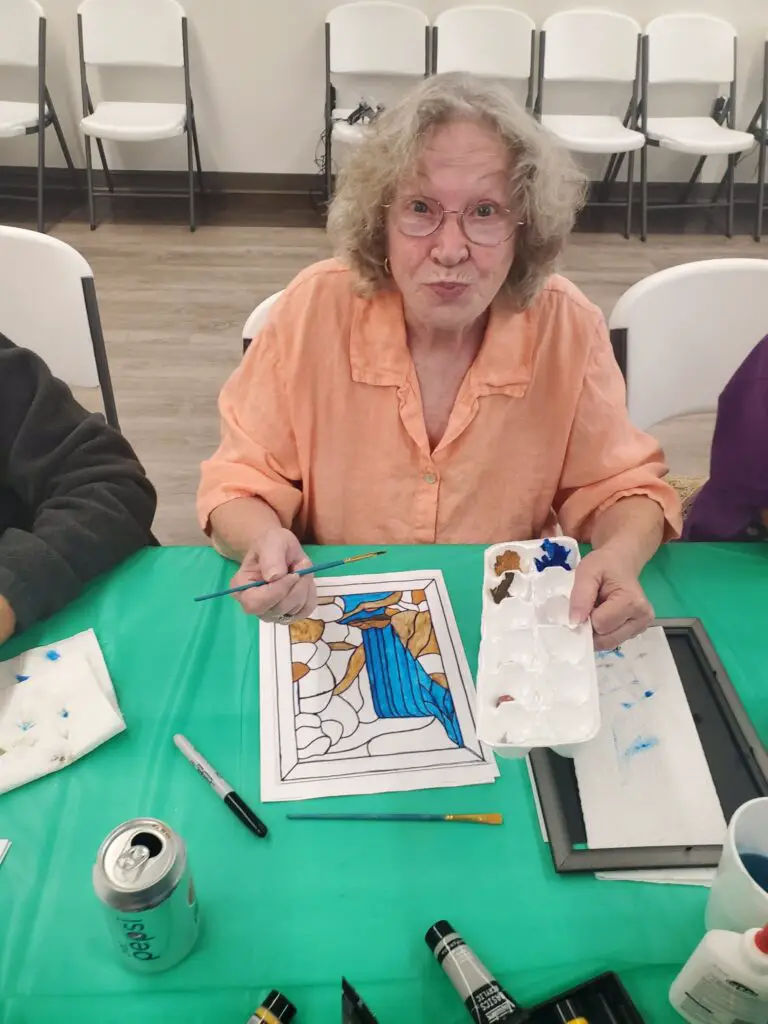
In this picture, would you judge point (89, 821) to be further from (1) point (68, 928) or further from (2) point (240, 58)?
(2) point (240, 58)

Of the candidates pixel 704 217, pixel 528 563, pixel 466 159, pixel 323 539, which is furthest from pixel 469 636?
pixel 704 217

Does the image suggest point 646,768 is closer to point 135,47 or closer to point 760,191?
point 760,191

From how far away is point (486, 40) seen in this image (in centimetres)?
369

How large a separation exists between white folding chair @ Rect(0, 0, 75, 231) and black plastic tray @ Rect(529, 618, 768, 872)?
12.2 feet

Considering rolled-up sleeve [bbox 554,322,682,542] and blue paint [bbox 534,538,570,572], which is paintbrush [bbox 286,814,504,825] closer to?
blue paint [bbox 534,538,570,572]

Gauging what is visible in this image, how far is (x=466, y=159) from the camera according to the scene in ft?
3.14

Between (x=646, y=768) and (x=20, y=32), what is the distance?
422cm

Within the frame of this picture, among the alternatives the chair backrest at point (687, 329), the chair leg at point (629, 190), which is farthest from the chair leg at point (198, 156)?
the chair backrest at point (687, 329)

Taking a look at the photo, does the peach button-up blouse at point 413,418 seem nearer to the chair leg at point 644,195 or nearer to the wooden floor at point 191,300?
the wooden floor at point 191,300

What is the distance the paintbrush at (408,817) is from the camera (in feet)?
2.49

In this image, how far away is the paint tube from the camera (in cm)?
61

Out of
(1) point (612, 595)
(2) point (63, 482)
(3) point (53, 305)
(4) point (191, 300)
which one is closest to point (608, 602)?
(1) point (612, 595)

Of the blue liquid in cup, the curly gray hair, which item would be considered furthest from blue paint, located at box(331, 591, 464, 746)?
the curly gray hair

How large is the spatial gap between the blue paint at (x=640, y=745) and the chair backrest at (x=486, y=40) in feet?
11.9
